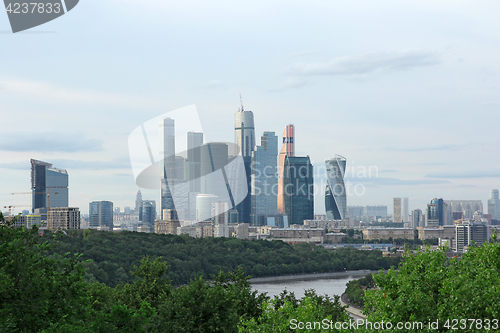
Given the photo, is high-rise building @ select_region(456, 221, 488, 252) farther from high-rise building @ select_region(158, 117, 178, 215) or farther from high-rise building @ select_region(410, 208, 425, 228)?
high-rise building @ select_region(410, 208, 425, 228)

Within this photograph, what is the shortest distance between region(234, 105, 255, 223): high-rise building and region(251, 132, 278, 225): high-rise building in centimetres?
217

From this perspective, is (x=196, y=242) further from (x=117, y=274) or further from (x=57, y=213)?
(x=57, y=213)

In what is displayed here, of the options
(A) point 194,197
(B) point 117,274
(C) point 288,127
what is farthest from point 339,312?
(C) point 288,127

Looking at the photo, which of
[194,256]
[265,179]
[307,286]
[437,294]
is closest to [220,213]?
[265,179]

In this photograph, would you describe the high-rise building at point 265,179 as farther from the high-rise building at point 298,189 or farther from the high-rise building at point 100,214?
the high-rise building at point 100,214

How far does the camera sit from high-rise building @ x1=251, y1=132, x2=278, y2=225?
16900 centimetres

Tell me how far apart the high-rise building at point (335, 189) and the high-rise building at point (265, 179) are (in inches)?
968

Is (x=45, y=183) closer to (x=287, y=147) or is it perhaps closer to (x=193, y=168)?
(x=193, y=168)

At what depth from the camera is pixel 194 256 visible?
6284 centimetres

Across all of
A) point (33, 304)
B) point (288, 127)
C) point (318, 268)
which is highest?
point (288, 127)

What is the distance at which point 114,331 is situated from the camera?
1061cm

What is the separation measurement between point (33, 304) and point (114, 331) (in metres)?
1.72

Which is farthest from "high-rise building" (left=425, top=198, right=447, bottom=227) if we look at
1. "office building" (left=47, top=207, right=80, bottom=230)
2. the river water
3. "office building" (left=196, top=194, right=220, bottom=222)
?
"office building" (left=47, top=207, right=80, bottom=230)

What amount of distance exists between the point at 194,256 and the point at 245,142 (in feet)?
343
